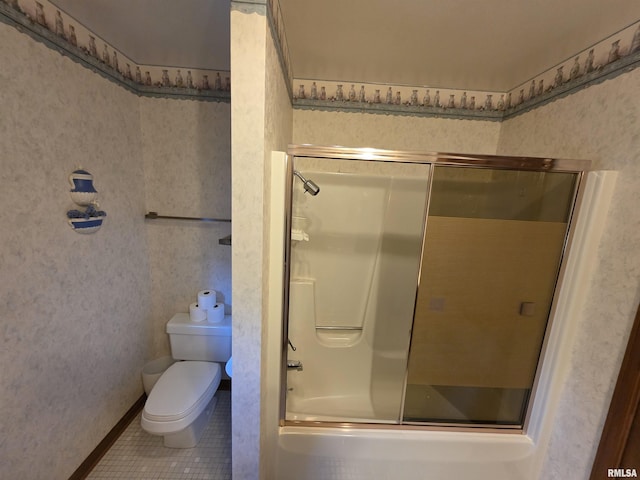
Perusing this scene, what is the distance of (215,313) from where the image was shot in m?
1.73

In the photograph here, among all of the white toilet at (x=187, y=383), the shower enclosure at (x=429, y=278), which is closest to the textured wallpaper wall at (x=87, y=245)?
the white toilet at (x=187, y=383)

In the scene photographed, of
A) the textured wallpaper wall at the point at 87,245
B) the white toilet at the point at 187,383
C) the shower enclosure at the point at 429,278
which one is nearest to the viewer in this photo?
the textured wallpaper wall at the point at 87,245

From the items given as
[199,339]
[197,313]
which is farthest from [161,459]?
[197,313]

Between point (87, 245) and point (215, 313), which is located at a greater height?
point (87, 245)

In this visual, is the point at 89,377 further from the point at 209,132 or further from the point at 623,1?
the point at 623,1

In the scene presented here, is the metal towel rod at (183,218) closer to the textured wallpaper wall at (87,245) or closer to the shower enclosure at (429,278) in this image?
the textured wallpaper wall at (87,245)

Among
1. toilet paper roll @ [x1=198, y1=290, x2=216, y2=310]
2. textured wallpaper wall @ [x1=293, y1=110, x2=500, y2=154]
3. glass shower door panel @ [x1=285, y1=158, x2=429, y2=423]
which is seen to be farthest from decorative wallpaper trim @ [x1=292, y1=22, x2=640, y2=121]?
toilet paper roll @ [x1=198, y1=290, x2=216, y2=310]

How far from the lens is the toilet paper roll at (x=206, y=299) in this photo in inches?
67.5

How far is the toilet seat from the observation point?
1298 mm

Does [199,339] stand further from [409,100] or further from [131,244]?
[409,100]

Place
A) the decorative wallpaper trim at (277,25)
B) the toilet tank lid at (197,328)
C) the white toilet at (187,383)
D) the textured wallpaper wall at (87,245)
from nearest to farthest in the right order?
the decorative wallpaper trim at (277,25) < the textured wallpaper wall at (87,245) < the white toilet at (187,383) < the toilet tank lid at (197,328)

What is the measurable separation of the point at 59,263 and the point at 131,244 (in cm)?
46

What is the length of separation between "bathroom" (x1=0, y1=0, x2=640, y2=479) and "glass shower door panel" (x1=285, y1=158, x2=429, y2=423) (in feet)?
1.85

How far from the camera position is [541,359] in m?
1.29
